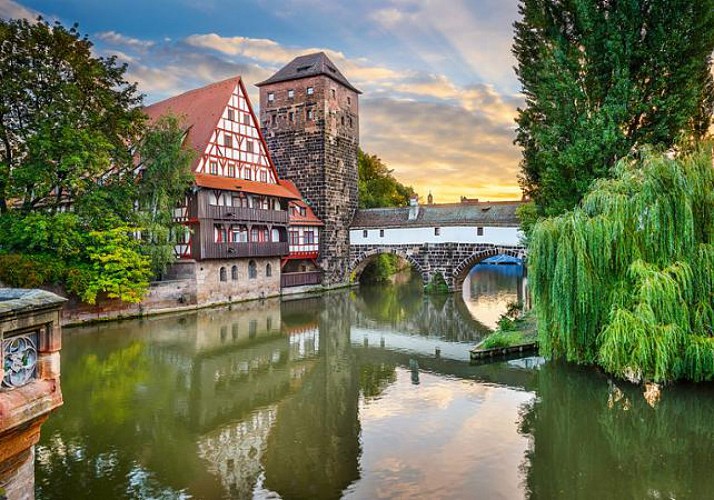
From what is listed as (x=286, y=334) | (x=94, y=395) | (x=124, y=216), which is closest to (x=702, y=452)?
Result: (x=94, y=395)

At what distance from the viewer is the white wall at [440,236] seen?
27609 mm

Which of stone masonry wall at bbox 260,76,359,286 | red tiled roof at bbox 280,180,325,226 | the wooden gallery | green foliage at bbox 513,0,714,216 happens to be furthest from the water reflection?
red tiled roof at bbox 280,180,325,226

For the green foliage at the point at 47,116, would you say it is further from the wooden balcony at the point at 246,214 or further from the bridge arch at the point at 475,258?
the bridge arch at the point at 475,258

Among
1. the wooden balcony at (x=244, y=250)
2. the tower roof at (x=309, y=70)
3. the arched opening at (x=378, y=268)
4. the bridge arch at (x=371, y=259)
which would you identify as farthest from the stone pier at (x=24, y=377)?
the tower roof at (x=309, y=70)

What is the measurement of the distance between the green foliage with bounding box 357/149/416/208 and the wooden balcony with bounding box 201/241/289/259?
53.4ft

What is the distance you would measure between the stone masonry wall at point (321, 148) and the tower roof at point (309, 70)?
30cm

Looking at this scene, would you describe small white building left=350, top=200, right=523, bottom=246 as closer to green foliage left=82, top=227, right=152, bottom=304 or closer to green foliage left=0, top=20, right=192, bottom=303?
green foliage left=0, top=20, right=192, bottom=303

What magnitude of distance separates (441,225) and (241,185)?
37.8 ft

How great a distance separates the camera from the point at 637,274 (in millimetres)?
10477

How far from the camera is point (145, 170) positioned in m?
22.8

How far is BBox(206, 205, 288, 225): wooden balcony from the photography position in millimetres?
24422

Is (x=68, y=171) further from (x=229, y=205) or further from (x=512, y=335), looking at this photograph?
(x=512, y=335)

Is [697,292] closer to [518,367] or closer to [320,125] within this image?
[518,367]

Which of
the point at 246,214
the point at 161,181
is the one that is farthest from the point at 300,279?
the point at 161,181
